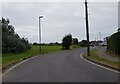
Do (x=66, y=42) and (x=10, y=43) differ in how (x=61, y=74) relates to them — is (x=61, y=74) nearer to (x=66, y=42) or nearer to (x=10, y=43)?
(x=10, y=43)

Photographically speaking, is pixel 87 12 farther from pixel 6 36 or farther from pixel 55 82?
pixel 6 36

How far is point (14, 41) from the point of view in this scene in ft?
228

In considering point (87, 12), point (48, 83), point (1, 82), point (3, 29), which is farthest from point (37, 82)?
point (3, 29)

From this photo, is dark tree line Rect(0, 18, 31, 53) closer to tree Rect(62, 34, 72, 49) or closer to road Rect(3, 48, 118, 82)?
tree Rect(62, 34, 72, 49)

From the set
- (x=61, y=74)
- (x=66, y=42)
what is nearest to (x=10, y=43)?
(x=66, y=42)

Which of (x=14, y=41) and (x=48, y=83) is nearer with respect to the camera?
(x=48, y=83)

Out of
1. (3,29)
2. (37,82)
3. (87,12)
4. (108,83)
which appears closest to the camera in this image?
(108,83)

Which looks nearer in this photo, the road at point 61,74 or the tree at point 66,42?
the road at point 61,74

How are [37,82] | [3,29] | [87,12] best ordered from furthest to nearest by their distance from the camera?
1. [3,29]
2. [87,12]
3. [37,82]

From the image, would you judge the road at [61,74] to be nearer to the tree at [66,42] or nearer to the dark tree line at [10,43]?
the dark tree line at [10,43]

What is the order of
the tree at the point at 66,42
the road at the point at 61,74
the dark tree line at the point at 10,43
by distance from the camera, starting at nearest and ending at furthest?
the road at the point at 61,74
the dark tree line at the point at 10,43
the tree at the point at 66,42

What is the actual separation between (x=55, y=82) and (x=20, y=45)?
5707cm

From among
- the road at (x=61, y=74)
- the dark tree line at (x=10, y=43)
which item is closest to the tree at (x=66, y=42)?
the dark tree line at (x=10, y=43)

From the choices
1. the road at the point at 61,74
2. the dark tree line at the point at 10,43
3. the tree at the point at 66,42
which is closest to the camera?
the road at the point at 61,74
